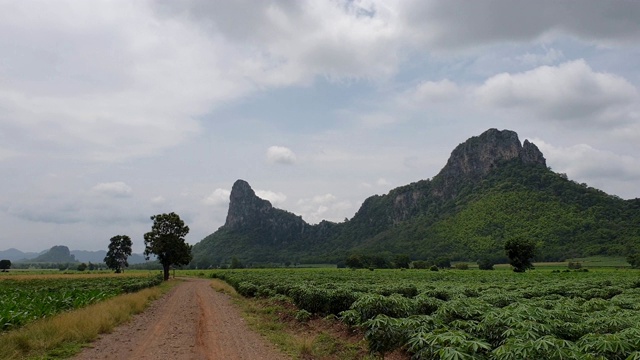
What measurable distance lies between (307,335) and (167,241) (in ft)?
176

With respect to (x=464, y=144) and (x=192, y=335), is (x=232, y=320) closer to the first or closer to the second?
(x=192, y=335)

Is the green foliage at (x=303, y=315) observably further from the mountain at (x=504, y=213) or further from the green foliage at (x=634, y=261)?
the mountain at (x=504, y=213)

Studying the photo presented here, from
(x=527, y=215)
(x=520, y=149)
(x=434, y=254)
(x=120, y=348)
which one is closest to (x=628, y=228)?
(x=527, y=215)

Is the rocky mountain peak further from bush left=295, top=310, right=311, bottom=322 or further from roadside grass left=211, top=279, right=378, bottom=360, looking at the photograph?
bush left=295, top=310, right=311, bottom=322

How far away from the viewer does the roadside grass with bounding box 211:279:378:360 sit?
42.0 feet

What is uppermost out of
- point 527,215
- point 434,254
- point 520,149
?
point 520,149

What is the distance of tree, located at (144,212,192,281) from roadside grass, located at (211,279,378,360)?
44985mm

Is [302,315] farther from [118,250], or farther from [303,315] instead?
[118,250]

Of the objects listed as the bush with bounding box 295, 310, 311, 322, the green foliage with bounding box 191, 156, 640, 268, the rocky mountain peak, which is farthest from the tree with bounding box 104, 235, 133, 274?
the rocky mountain peak

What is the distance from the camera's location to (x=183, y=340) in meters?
15.2

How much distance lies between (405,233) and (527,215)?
58077 mm

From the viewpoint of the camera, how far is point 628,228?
370 feet

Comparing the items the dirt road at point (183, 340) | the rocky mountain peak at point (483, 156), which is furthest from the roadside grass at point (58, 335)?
the rocky mountain peak at point (483, 156)

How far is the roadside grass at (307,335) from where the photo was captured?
42.0 feet
